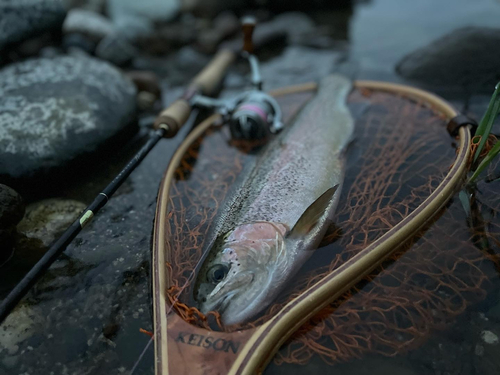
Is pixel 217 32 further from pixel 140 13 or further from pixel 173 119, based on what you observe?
pixel 173 119

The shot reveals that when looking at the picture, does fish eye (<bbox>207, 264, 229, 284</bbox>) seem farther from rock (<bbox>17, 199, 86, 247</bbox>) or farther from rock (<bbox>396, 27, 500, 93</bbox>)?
rock (<bbox>396, 27, 500, 93</bbox>)

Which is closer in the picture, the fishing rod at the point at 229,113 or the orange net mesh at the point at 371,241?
the orange net mesh at the point at 371,241

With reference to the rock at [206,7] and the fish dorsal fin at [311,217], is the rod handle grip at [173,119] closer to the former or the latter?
the fish dorsal fin at [311,217]

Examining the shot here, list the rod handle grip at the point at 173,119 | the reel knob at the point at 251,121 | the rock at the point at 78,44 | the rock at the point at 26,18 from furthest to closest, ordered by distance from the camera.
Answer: the rock at the point at 78,44, the rock at the point at 26,18, the reel knob at the point at 251,121, the rod handle grip at the point at 173,119

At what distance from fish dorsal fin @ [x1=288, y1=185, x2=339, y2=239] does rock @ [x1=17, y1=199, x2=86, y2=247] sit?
1.90m

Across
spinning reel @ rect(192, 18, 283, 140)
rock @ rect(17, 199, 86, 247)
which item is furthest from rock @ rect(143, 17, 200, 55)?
rock @ rect(17, 199, 86, 247)

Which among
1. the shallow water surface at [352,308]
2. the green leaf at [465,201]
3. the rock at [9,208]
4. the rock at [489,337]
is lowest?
the rock at [489,337]

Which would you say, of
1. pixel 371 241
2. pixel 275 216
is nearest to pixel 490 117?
pixel 371 241

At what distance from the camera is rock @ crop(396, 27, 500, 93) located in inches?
189

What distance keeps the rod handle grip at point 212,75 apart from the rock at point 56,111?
777 millimetres

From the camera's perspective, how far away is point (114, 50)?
581cm

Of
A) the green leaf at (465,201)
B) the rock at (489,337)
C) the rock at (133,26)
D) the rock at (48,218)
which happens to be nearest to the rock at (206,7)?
the rock at (133,26)

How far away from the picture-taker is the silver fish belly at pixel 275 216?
7.66 feet

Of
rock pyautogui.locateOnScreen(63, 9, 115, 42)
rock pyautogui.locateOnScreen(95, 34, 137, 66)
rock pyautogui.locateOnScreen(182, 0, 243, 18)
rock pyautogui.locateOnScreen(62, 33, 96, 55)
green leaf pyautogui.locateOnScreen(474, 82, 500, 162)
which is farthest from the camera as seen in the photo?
rock pyautogui.locateOnScreen(182, 0, 243, 18)
